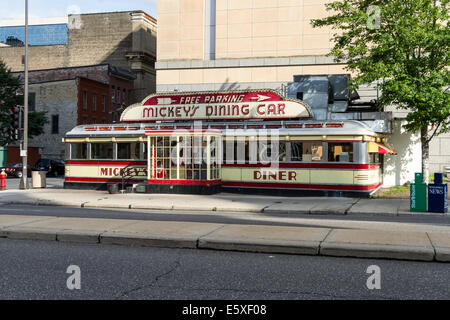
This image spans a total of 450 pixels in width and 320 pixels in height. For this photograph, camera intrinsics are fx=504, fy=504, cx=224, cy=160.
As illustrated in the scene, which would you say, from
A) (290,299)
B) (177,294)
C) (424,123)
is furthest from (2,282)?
(424,123)

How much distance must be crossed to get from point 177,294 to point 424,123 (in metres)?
19.4

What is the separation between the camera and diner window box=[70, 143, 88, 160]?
84.2 feet

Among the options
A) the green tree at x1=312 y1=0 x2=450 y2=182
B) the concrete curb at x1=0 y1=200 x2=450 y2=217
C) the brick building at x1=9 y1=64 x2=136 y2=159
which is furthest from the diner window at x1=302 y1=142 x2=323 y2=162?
the brick building at x1=9 y1=64 x2=136 y2=159

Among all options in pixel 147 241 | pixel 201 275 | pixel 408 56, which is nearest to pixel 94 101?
pixel 408 56

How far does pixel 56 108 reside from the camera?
53.0 meters

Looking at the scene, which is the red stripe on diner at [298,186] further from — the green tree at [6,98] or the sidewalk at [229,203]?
the green tree at [6,98]

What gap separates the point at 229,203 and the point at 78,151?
10692 mm

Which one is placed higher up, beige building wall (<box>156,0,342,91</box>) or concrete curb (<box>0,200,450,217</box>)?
beige building wall (<box>156,0,342,91</box>)

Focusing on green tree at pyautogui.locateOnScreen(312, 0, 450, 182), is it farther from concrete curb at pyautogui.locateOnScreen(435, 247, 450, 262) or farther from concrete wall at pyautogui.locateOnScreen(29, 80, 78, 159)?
concrete wall at pyautogui.locateOnScreen(29, 80, 78, 159)

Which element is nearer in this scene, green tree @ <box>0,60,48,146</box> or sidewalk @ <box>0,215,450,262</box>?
sidewalk @ <box>0,215,450,262</box>

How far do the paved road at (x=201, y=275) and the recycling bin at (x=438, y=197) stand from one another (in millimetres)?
8714

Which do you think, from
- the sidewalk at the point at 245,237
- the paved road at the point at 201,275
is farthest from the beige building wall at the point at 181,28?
the paved road at the point at 201,275

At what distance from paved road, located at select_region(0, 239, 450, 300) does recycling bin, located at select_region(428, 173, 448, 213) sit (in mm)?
8714

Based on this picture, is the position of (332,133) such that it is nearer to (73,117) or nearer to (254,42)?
(254,42)
